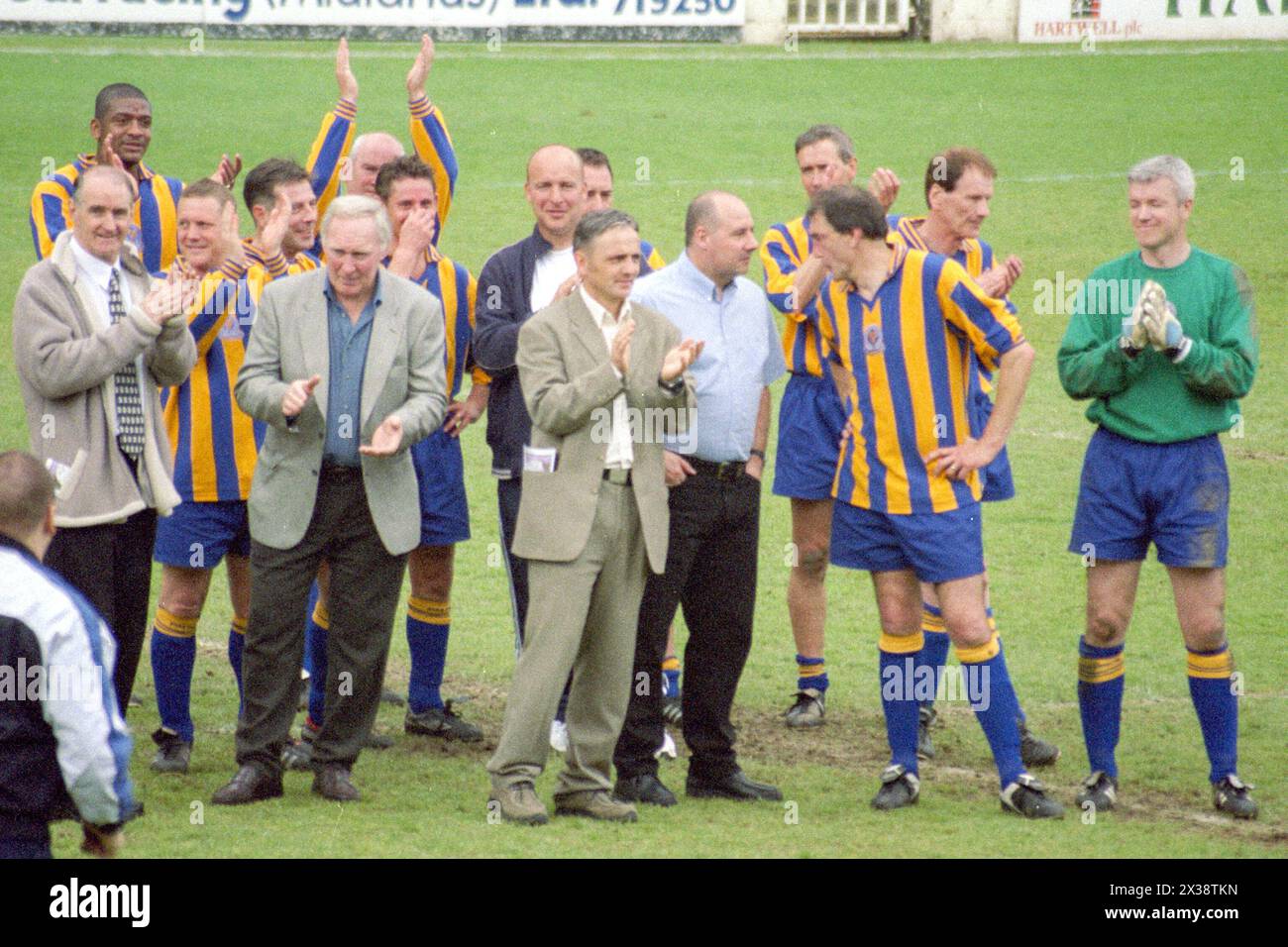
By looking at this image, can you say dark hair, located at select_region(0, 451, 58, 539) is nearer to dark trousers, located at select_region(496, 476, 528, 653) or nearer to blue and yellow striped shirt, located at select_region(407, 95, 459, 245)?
dark trousers, located at select_region(496, 476, 528, 653)

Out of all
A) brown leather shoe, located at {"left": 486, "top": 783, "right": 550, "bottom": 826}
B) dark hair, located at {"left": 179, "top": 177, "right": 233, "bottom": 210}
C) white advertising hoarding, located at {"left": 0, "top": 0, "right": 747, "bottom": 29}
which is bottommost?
brown leather shoe, located at {"left": 486, "top": 783, "right": 550, "bottom": 826}

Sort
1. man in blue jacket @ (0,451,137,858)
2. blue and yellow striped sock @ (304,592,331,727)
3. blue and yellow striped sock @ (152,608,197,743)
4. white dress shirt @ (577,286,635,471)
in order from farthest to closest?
blue and yellow striped sock @ (304,592,331,727), blue and yellow striped sock @ (152,608,197,743), white dress shirt @ (577,286,635,471), man in blue jacket @ (0,451,137,858)

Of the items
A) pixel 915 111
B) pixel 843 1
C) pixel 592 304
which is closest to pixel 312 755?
pixel 592 304

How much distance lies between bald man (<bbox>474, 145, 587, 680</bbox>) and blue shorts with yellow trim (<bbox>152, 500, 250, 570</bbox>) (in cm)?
99

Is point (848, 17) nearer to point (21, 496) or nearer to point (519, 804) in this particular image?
point (519, 804)

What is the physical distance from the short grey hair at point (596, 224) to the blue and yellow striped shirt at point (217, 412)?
1.37 m

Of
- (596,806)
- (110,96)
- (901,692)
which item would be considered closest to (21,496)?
(596,806)

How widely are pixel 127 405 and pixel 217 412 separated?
760 mm

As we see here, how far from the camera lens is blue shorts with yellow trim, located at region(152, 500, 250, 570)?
6.59m

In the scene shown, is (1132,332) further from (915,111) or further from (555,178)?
(915,111)

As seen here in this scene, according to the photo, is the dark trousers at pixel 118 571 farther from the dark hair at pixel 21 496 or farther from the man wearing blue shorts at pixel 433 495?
the dark hair at pixel 21 496

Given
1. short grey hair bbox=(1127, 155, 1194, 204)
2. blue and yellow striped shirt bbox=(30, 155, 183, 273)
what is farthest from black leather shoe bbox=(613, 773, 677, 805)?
blue and yellow striped shirt bbox=(30, 155, 183, 273)

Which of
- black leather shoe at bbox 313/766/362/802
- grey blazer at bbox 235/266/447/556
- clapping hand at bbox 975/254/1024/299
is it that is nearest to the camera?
grey blazer at bbox 235/266/447/556

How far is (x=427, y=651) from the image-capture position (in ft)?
23.4
